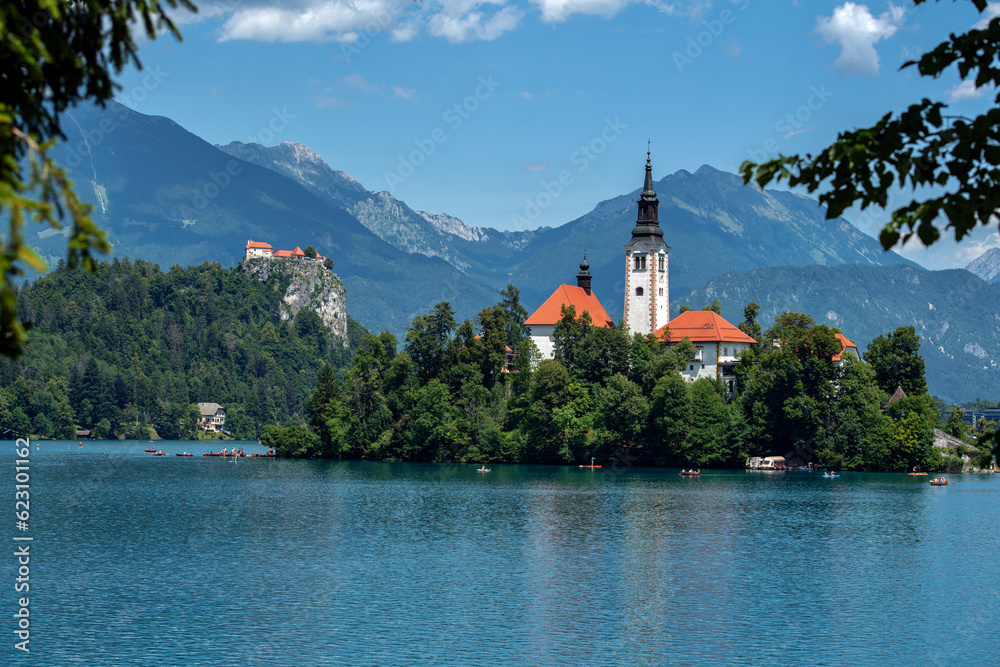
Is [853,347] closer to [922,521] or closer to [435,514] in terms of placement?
[922,521]

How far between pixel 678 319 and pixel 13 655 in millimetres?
101510

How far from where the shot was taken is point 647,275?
127 meters

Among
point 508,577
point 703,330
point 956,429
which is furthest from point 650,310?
point 508,577

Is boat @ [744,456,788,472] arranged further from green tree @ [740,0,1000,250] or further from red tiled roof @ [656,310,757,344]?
green tree @ [740,0,1000,250]

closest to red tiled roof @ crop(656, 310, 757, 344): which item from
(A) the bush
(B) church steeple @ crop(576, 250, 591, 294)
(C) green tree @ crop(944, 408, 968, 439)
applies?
(B) church steeple @ crop(576, 250, 591, 294)

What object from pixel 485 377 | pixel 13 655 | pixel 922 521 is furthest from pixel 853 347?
pixel 13 655

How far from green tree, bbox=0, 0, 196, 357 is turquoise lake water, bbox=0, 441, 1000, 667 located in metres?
23.8

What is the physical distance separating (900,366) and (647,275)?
30548mm

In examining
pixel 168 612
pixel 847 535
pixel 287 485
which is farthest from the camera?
pixel 287 485

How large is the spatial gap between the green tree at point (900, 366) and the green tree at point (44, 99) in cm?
11051

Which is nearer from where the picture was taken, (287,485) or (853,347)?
(287,485)

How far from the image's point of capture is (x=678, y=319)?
126 m

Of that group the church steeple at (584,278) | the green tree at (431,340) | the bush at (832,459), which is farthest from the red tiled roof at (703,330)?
the green tree at (431,340)

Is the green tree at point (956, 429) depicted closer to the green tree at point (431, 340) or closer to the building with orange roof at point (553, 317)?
the building with orange roof at point (553, 317)
